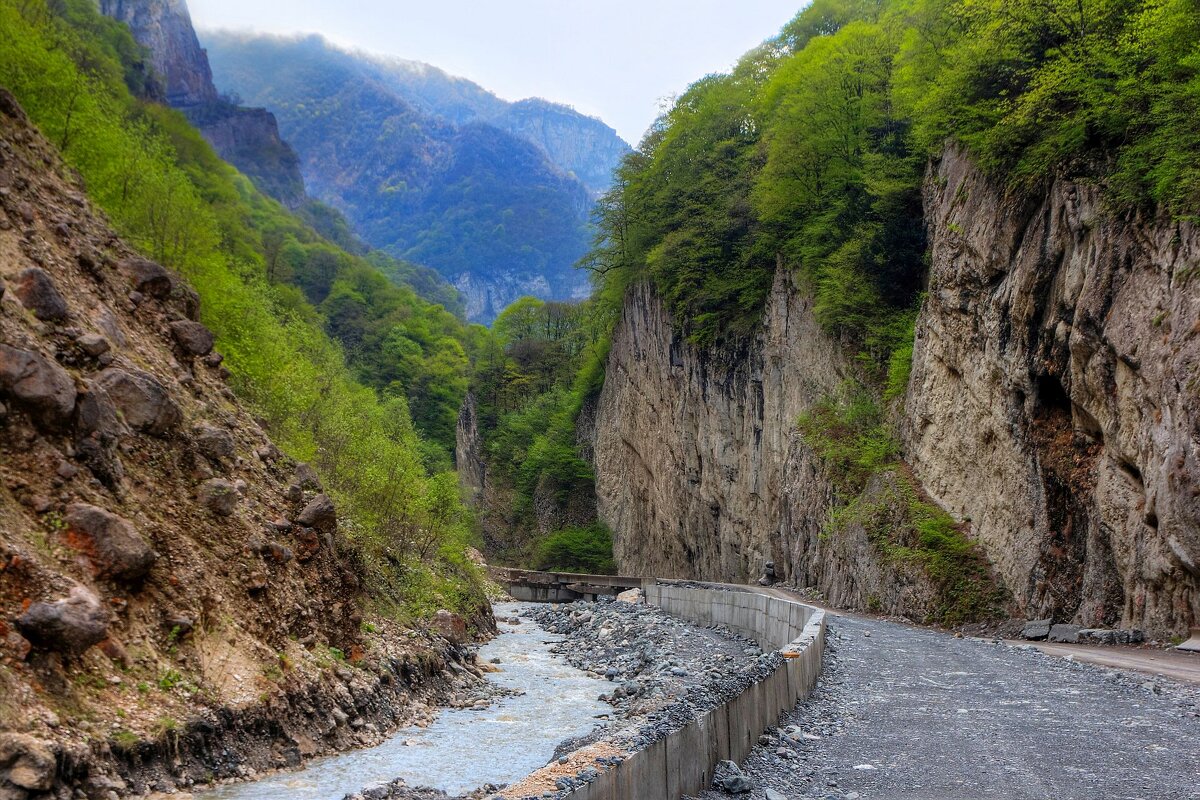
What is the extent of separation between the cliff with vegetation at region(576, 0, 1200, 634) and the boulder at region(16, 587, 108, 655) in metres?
18.2

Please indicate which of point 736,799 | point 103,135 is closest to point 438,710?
point 736,799

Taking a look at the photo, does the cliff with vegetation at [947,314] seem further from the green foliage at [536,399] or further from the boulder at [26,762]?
the green foliage at [536,399]

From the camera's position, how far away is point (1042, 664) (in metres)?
15.5

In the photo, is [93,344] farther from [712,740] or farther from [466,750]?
[712,740]

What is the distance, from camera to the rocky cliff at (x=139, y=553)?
1030 centimetres

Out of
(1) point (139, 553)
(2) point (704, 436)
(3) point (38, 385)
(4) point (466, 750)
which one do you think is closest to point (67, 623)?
(1) point (139, 553)

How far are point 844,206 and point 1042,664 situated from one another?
2545 cm

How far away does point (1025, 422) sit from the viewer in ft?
76.7

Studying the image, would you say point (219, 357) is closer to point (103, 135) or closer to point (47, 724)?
point (103, 135)

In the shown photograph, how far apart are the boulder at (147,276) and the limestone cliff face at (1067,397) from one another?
20652mm

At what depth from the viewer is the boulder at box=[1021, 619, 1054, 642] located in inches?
795

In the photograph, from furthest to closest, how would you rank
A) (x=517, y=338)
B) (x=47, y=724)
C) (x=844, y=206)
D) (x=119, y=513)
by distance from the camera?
(x=517, y=338) < (x=844, y=206) < (x=119, y=513) < (x=47, y=724)

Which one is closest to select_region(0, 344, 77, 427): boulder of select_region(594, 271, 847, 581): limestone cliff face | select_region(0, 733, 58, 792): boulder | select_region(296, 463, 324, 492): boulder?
select_region(0, 733, 58, 792): boulder

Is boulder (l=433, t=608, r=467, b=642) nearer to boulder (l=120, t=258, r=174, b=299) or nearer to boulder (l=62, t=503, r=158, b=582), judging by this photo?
boulder (l=120, t=258, r=174, b=299)
